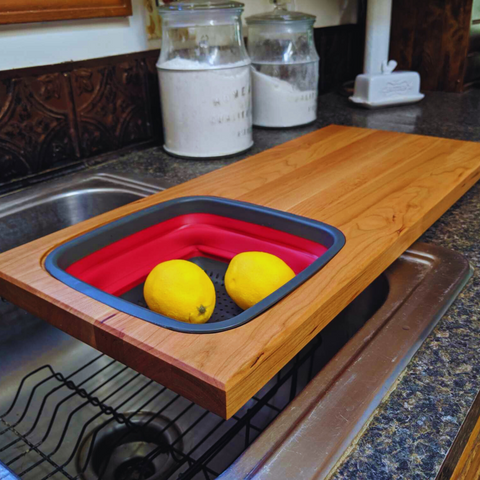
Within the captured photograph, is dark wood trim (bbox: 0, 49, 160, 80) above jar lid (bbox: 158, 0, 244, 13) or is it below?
below

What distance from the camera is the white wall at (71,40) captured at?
0.88 meters

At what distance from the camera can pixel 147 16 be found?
1.09m

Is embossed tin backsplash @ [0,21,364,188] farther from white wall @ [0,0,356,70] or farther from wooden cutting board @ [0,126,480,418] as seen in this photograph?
wooden cutting board @ [0,126,480,418]

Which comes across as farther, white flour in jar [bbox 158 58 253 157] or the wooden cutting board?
white flour in jar [bbox 158 58 253 157]

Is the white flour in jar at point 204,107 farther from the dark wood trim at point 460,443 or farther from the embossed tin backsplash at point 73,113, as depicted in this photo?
the dark wood trim at point 460,443

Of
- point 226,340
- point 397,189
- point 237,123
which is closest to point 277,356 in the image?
point 226,340

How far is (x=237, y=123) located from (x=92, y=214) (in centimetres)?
34

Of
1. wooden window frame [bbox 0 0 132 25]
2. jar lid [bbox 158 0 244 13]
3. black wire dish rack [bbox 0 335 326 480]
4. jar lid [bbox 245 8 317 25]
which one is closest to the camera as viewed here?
black wire dish rack [bbox 0 335 326 480]

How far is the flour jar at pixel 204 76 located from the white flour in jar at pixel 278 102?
0.18 metres

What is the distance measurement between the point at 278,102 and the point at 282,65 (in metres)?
0.09

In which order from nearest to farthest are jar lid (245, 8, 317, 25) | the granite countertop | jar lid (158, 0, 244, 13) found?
the granite countertop, jar lid (158, 0, 244, 13), jar lid (245, 8, 317, 25)

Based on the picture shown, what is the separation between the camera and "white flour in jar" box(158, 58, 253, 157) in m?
0.98

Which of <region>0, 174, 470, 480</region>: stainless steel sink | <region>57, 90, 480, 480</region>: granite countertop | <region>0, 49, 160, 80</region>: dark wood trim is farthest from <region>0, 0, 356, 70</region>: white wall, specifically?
A: <region>57, 90, 480, 480</region>: granite countertop

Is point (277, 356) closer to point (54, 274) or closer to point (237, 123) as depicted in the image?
point (54, 274)
